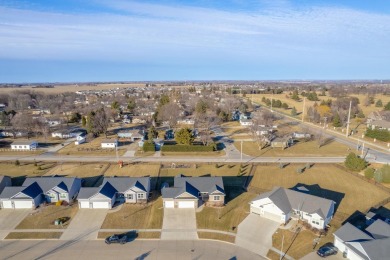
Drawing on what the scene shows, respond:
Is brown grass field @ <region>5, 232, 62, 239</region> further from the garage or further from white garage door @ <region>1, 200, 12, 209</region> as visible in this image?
the garage

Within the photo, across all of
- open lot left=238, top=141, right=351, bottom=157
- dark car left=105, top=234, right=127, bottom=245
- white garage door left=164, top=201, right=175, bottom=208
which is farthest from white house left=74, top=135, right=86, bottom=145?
dark car left=105, top=234, right=127, bottom=245

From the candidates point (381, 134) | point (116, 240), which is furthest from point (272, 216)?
point (381, 134)

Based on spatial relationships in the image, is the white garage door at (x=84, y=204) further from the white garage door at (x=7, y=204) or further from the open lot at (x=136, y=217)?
the white garage door at (x=7, y=204)

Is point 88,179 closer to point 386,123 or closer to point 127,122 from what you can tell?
point 127,122

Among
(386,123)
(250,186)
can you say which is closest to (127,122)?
(250,186)

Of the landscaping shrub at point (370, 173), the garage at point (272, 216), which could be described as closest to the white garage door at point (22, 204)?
the garage at point (272, 216)
